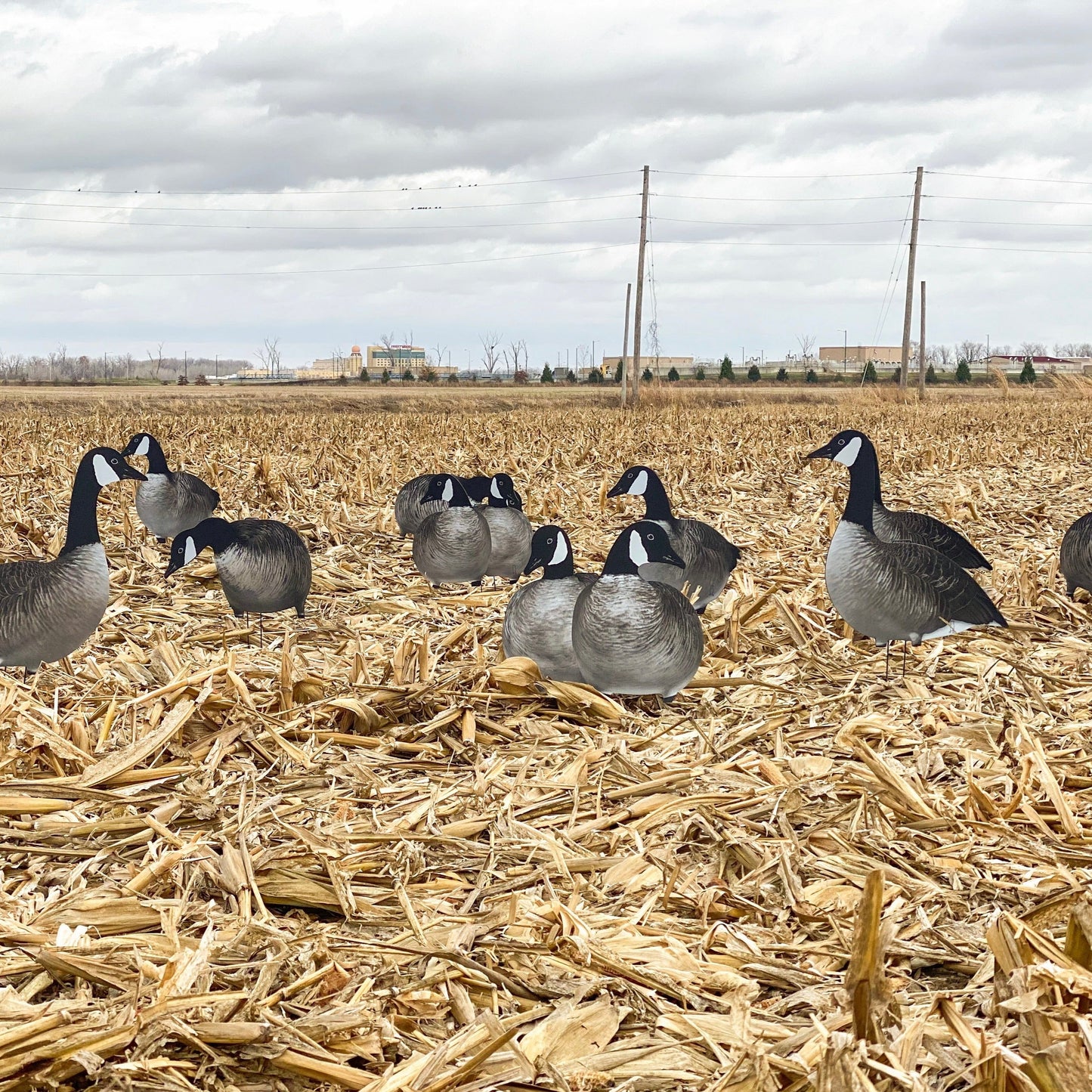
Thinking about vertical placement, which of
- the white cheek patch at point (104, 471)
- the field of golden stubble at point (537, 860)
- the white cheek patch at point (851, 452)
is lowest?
the field of golden stubble at point (537, 860)

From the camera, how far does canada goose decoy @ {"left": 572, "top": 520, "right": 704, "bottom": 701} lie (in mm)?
5270

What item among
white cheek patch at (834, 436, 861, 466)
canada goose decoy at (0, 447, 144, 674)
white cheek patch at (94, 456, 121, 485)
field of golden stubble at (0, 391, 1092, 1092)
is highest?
white cheek patch at (834, 436, 861, 466)

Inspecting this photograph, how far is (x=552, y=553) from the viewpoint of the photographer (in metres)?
6.00

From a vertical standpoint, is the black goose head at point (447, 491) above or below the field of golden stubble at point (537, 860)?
above

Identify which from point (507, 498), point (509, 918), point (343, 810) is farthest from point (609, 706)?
point (507, 498)

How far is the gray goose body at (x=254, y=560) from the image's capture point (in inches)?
279

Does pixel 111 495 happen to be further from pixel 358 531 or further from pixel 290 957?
pixel 290 957

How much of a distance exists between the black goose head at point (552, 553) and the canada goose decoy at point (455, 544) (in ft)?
7.33

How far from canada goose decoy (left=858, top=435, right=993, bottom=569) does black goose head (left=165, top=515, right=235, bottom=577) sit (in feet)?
13.4

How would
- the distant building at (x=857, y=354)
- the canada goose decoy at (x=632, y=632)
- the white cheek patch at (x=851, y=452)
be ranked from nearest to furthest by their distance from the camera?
the canada goose decoy at (x=632, y=632) < the white cheek patch at (x=851, y=452) < the distant building at (x=857, y=354)

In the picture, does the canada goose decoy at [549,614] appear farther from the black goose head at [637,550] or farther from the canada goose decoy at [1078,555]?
the canada goose decoy at [1078,555]

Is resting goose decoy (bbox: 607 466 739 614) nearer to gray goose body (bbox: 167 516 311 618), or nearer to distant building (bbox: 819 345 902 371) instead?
gray goose body (bbox: 167 516 311 618)

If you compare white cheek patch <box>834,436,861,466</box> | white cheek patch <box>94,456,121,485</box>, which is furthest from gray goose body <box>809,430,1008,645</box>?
white cheek patch <box>94,456,121,485</box>

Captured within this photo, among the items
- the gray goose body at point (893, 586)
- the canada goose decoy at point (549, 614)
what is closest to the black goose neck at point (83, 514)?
the canada goose decoy at point (549, 614)
